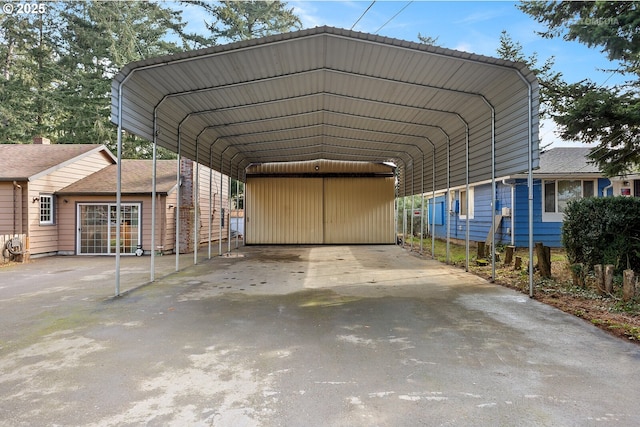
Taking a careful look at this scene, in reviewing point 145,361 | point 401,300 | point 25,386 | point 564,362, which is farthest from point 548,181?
point 25,386

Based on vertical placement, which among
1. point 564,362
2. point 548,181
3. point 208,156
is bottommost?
point 564,362

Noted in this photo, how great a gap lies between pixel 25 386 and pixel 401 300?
4403 millimetres

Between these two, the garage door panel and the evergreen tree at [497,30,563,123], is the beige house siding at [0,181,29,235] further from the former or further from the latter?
the evergreen tree at [497,30,563,123]

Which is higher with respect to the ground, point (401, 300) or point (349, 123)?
point (349, 123)

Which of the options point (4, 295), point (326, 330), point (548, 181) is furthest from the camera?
point (548, 181)

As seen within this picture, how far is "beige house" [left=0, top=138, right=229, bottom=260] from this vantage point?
10.9m

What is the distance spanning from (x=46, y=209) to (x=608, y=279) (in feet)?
46.7

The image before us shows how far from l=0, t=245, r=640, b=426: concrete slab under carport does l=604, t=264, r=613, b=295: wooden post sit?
113cm

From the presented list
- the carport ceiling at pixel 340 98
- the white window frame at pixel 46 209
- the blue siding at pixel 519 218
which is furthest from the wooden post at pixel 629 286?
the white window frame at pixel 46 209

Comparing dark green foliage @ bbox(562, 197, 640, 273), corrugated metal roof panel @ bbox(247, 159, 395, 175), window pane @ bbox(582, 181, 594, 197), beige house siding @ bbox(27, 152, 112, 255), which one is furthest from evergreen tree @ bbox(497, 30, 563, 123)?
beige house siding @ bbox(27, 152, 112, 255)

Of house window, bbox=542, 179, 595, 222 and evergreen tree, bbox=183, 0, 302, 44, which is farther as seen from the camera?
evergreen tree, bbox=183, 0, 302, 44

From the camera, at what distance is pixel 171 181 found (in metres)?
13.0

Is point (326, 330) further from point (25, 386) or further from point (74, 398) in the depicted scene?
point (25, 386)

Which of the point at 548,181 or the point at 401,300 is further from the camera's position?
the point at 548,181
